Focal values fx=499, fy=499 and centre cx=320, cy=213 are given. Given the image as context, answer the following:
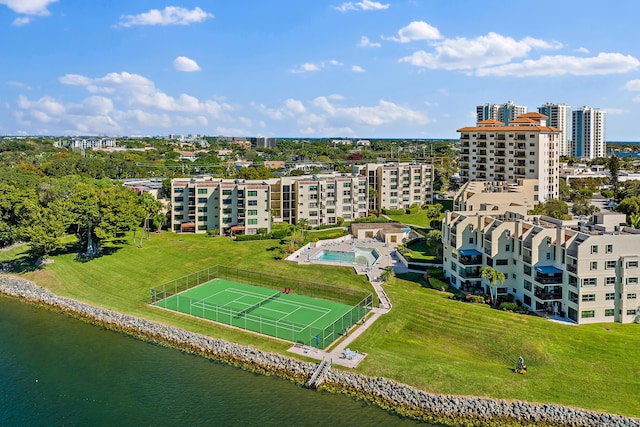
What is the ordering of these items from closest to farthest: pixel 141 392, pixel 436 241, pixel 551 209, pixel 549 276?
pixel 141 392
pixel 549 276
pixel 436 241
pixel 551 209

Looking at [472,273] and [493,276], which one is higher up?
[493,276]

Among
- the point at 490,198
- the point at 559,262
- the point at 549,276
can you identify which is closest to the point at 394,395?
the point at 549,276

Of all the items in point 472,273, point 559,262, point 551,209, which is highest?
point 551,209

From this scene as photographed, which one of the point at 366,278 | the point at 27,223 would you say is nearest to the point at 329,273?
the point at 366,278

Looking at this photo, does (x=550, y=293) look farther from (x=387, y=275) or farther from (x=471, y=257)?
(x=387, y=275)

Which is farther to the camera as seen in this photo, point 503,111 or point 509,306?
point 503,111

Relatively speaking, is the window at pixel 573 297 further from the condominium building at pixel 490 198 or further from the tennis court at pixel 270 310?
the condominium building at pixel 490 198

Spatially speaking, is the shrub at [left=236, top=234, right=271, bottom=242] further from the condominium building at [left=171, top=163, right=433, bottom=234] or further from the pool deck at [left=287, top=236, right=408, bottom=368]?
the pool deck at [left=287, top=236, right=408, bottom=368]
